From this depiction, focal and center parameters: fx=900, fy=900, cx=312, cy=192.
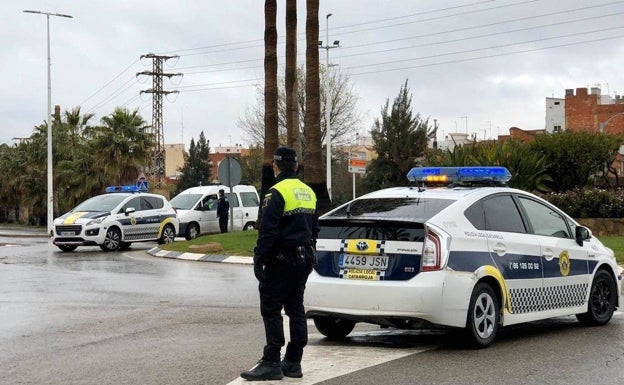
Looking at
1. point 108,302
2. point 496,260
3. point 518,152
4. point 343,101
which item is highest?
point 343,101

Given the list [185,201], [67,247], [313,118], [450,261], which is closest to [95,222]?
[67,247]

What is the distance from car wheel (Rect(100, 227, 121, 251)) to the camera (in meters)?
25.0

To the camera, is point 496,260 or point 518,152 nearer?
point 496,260

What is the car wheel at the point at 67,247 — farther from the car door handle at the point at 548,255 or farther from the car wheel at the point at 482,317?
the car wheel at the point at 482,317

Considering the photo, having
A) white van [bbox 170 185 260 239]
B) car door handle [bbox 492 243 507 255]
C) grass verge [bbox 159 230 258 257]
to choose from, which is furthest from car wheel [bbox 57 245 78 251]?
car door handle [bbox 492 243 507 255]

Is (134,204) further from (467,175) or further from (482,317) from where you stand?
(482,317)

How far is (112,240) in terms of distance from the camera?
25.1 m

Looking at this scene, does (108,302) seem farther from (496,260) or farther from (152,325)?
(496,260)

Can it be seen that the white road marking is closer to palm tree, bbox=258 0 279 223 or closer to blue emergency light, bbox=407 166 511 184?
blue emergency light, bbox=407 166 511 184

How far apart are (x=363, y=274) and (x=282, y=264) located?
1686mm

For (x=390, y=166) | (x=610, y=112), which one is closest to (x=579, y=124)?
(x=610, y=112)

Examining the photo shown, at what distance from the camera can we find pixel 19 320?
10.8 metres

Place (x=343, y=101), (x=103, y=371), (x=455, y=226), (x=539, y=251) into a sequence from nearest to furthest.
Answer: (x=103, y=371)
(x=455, y=226)
(x=539, y=251)
(x=343, y=101)

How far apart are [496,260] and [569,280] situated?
1.41 metres
